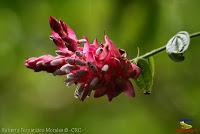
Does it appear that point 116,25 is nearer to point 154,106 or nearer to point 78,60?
point 154,106

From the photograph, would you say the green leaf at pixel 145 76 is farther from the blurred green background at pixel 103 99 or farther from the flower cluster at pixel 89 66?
the blurred green background at pixel 103 99

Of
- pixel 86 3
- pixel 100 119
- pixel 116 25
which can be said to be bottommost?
pixel 100 119

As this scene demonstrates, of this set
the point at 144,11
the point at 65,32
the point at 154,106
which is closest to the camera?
the point at 65,32

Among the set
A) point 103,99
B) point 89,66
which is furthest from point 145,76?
point 103,99

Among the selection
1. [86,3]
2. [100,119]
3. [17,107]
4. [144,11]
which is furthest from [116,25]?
[17,107]

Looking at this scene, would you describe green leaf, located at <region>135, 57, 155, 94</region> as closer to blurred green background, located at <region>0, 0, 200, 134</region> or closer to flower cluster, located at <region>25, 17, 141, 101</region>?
flower cluster, located at <region>25, 17, 141, 101</region>

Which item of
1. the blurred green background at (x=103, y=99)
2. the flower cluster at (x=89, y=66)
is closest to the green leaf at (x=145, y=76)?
the flower cluster at (x=89, y=66)

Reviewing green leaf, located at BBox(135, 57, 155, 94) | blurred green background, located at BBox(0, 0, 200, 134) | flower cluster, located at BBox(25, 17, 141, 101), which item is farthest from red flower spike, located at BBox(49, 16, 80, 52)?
blurred green background, located at BBox(0, 0, 200, 134)
